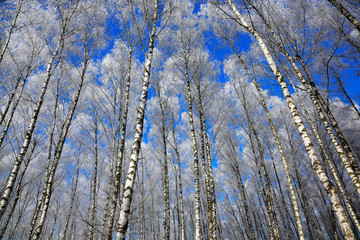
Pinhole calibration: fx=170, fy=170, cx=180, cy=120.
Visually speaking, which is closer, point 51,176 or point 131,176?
point 131,176

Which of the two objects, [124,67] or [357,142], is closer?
[124,67]

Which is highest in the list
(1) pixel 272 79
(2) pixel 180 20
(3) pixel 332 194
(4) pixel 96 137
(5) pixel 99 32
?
(2) pixel 180 20

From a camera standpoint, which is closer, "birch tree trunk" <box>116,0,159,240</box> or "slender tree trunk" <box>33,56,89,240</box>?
"birch tree trunk" <box>116,0,159,240</box>

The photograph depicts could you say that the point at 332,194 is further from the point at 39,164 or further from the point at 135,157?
the point at 39,164

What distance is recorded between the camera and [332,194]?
10.3 feet

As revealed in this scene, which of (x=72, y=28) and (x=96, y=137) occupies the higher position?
(x=72, y=28)

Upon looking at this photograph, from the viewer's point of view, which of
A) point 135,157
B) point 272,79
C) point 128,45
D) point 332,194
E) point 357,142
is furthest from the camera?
point 357,142

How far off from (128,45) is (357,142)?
18978 millimetres

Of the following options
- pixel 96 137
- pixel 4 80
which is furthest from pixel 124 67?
pixel 4 80

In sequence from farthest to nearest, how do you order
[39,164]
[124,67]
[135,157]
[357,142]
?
1. [39,164]
2. [357,142]
3. [124,67]
4. [135,157]

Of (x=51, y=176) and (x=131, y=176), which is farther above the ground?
(x=51, y=176)

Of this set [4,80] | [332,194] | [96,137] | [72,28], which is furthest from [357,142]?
[4,80]

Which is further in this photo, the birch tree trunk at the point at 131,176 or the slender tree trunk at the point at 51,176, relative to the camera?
the slender tree trunk at the point at 51,176

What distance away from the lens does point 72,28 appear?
7.45 meters
